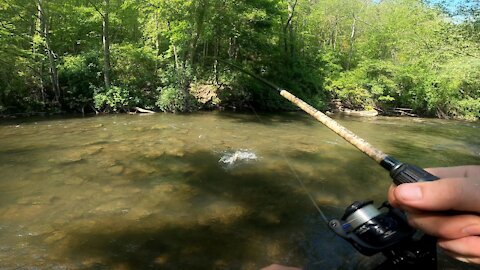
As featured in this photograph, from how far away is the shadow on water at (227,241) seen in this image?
4.50 meters

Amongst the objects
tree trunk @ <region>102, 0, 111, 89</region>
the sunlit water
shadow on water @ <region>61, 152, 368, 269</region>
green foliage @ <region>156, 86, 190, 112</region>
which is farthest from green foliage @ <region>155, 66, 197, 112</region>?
shadow on water @ <region>61, 152, 368, 269</region>

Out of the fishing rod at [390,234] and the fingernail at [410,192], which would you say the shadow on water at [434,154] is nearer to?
the fishing rod at [390,234]

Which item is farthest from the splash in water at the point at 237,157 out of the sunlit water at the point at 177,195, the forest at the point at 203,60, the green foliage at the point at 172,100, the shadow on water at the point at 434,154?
the green foliage at the point at 172,100

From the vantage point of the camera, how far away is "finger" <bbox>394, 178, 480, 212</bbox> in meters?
0.98

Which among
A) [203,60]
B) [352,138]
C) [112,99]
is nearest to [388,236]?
[352,138]

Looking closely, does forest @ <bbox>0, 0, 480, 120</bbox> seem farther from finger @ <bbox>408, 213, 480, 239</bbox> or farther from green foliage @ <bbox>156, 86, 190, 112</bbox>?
finger @ <bbox>408, 213, 480, 239</bbox>

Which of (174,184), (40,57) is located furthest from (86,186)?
(40,57)

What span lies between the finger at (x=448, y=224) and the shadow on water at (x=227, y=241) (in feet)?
11.7

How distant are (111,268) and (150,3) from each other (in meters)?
14.7

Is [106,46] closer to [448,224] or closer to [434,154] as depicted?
[434,154]

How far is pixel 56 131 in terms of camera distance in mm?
12070

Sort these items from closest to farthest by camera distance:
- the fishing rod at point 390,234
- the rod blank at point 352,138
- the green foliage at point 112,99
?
1. the fishing rod at point 390,234
2. the rod blank at point 352,138
3. the green foliage at point 112,99

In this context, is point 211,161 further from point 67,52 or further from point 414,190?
point 67,52

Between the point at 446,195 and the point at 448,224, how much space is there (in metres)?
0.13
